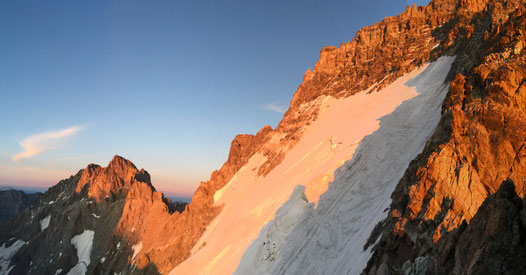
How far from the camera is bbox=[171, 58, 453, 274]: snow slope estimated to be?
28.5 meters

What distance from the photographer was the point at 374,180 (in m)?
26.8

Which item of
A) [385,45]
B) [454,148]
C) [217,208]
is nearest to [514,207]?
[454,148]

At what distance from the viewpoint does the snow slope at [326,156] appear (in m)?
28.5

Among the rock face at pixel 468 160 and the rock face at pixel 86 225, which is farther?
the rock face at pixel 86 225

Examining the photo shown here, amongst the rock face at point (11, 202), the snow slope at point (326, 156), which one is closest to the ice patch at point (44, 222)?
the rock face at point (11, 202)

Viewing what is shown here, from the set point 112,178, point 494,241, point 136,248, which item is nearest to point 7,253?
point 112,178

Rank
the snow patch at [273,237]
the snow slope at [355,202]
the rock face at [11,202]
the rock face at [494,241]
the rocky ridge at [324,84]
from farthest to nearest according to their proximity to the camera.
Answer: the rock face at [11,202]
the rocky ridge at [324,84]
the snow patch at [273,237]
the snow slope at [355,202]
the rock face at [494,241]

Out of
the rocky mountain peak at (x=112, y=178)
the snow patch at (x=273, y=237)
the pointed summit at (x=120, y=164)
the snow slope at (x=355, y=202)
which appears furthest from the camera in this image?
the pointed summit at (x=120, y=164)

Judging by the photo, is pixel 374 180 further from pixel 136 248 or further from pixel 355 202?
pixel 136 248

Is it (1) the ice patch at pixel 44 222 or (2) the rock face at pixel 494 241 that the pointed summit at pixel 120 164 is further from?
(2) the rock face at pixel 494 241

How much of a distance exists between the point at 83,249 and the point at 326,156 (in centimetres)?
8981

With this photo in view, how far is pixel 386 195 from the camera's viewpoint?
2320 cm

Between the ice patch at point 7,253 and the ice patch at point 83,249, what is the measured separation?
122ft

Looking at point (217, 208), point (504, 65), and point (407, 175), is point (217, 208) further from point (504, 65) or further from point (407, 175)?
point (504, 65)
